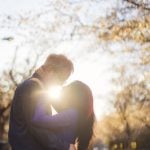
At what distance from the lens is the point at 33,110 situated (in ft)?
14.1

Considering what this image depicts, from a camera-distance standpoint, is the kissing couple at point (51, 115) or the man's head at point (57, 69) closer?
the kissing couple at point (51, 115)

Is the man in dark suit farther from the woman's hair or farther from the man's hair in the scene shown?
the woman's hair

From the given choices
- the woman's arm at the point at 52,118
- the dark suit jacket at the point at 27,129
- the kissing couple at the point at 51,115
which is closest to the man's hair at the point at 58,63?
the kissing couple at the point at 51,115

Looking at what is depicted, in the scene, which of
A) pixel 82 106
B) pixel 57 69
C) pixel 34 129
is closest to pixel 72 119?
pixel 82 106

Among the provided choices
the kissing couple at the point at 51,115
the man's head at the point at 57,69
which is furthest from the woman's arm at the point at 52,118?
the man's head at the point at 57,69

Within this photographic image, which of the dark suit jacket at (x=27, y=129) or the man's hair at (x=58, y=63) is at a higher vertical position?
the man's hair at (x=58, y=63)

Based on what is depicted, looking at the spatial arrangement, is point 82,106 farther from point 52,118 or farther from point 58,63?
point 58,63

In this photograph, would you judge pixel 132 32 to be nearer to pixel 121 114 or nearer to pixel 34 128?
pixel 34 128

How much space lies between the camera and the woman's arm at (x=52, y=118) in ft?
13.9

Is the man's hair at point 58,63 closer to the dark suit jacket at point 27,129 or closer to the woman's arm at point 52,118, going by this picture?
the dark suit jacket at point 27,129

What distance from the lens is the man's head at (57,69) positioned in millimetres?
4324

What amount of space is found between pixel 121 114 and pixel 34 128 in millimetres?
73052

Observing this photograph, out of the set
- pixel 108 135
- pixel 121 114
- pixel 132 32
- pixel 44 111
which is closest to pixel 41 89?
pixel 44 111

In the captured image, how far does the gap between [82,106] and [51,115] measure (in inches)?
10.5
